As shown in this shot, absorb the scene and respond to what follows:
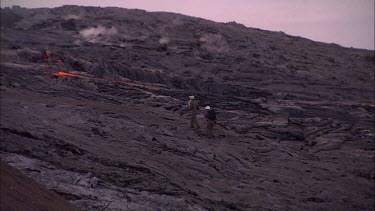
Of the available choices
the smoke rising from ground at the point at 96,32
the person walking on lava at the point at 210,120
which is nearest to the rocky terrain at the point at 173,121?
the smoke rising from ground at the point at 96,32

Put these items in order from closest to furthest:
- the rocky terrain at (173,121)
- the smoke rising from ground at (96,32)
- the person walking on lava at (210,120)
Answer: the rocky terrain at (173,121) → the person walking on lava at (210,120) → the smoke rising from ground at (96,32)

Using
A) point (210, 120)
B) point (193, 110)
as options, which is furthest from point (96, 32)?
point (210, 120)

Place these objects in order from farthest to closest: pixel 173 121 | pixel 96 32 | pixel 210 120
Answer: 1. pixel 96 32
2. pixel 173 121
3. pixel 210 120

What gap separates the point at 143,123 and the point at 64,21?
20.1m

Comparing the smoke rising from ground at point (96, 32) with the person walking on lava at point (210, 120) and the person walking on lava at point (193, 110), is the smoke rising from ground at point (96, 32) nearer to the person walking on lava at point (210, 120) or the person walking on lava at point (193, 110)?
the person walking on lava at point (193, 110)

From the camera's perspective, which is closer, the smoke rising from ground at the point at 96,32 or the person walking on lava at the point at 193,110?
the person walking on lava at the point at 193,110

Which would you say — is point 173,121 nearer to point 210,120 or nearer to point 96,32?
point 210,120

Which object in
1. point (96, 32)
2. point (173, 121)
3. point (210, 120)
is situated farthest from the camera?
point (96, 32)

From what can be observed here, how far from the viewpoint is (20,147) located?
30.5 feet

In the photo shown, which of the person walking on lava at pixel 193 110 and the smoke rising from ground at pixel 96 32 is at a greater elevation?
the smoke rising from ground at pixel 96 32

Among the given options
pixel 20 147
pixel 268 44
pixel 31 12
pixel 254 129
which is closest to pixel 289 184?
pixel 254 129

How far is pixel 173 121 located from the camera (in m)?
14.6

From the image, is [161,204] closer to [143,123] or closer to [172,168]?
[172,168]

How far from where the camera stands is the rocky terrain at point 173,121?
9.34 m
